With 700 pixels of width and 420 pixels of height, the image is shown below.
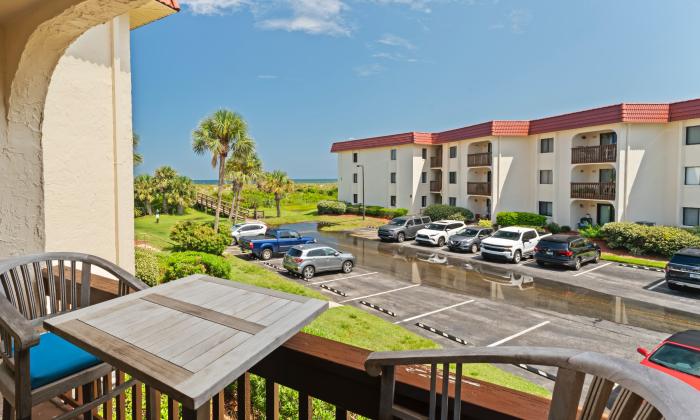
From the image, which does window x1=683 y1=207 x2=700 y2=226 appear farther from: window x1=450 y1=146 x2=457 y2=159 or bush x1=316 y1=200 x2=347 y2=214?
bush x1=316 y1=200 x2=347 y2=214

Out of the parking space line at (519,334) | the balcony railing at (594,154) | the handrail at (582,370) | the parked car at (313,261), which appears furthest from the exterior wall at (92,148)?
the balcony railing at (594,154)

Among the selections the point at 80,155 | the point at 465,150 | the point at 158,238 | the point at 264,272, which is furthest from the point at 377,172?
the point at 80,155

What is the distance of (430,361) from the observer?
4.20ft

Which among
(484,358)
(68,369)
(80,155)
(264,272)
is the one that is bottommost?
(264,272)

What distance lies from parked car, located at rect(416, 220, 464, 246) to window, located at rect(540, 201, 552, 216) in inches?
298

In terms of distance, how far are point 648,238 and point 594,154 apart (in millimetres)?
7112

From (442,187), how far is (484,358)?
3690 cm

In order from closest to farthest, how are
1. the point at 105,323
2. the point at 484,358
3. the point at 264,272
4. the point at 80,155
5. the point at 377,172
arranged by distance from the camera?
the point at 484,358, the point at 105,323, the point at 80,155, the point at 264,272, the point at 377,172

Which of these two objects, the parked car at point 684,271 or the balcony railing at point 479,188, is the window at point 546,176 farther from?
the parked car at point 684,271

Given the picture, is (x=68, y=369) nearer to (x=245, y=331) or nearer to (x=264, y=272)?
(x=245, y=331)

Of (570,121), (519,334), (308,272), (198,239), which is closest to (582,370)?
(519,334)

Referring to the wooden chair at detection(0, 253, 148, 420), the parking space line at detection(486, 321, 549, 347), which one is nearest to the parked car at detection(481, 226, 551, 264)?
the parking space line at detection(486, 321, 549, 347)

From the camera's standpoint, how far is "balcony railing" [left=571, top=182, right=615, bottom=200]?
2470 centimetres

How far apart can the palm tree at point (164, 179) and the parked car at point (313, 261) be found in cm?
2704
